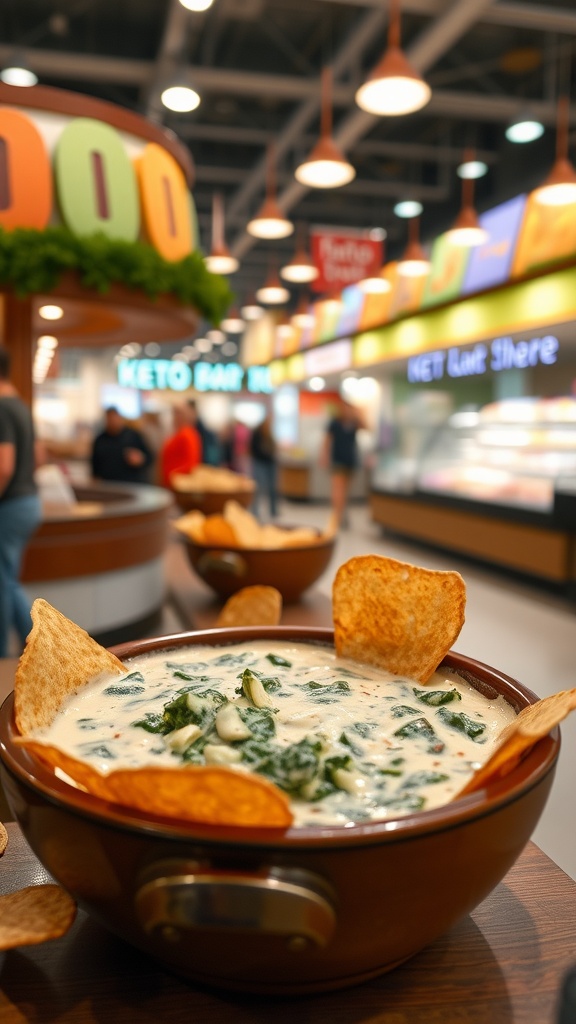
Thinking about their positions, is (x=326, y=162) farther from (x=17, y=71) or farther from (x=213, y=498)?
(x=17, y=71)

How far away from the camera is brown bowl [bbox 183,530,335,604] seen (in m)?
2.24

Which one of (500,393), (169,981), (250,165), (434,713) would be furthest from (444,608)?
(250,165)

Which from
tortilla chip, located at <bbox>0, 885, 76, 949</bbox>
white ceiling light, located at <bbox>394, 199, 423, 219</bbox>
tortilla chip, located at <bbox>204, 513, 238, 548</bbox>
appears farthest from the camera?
white ceiling light, located at <bbox>394, 199, 423, 219</bbox>

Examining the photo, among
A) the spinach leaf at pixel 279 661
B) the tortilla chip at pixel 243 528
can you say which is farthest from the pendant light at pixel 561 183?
the spinach leaf at pixel 279 661

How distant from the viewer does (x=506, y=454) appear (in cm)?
807

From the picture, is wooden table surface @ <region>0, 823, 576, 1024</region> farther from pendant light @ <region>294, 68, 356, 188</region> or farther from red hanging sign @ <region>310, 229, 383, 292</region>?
red hanging sign @ <region>310, 229, 383, 292</region>

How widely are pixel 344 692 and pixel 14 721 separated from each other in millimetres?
425

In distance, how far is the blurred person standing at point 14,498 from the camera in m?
3.63

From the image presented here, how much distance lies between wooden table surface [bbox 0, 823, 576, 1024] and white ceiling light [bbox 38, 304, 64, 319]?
12.7 feet

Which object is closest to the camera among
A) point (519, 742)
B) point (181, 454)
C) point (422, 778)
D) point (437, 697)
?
point (519, 742)

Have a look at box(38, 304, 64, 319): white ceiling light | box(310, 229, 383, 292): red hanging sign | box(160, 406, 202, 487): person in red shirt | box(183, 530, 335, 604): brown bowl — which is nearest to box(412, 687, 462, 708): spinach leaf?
box(183, 530, 335, 604): brown bowl

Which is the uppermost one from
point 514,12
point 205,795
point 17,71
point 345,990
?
point 514,12

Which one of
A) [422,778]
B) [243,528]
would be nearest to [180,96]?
[243,528]

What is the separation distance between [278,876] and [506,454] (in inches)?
309
